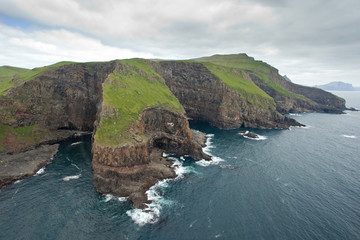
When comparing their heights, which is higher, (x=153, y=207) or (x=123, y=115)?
(x=123, y=115)

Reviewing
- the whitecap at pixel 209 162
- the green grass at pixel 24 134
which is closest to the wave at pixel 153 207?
the whitecap at pixel 209 162

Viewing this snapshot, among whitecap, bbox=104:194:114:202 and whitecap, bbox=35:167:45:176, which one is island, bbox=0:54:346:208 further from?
whitecap, bbox=104:194:114:202

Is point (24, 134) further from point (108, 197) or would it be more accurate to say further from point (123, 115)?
point (108, 197)

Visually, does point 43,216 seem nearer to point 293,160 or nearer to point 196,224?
point 196,224

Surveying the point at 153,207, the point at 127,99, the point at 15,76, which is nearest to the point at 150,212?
the point at 153,207

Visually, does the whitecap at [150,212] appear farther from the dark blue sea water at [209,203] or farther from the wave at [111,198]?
the wave at [111,198]
